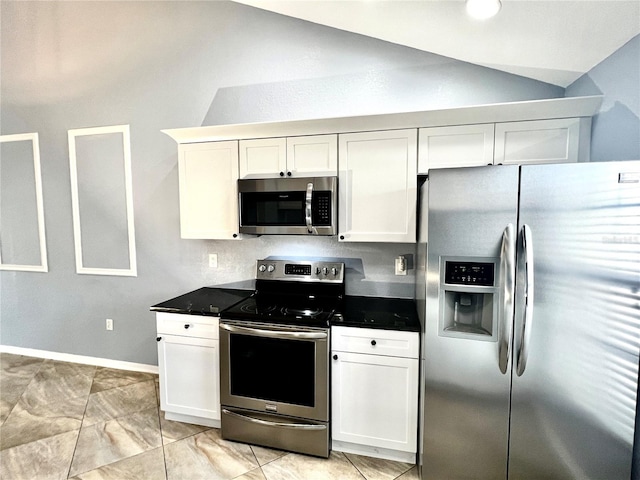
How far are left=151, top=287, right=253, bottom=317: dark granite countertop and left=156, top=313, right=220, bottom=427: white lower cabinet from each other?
4 cm

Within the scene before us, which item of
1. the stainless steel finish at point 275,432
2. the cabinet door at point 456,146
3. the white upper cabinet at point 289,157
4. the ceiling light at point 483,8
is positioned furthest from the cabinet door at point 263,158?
the stainless steel finish at point 275,432

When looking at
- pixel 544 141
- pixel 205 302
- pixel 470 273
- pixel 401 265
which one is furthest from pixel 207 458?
pixel 544 141

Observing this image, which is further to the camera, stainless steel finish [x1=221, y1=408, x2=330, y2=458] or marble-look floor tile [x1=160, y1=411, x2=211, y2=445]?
marble-look floor tile [x1=160, y1=411, x2=211, y2=445]

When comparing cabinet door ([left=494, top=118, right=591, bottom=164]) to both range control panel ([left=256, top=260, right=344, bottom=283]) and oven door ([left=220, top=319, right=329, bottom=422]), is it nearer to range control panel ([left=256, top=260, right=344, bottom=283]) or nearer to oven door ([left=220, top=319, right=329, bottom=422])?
range control panel ([left=256, top=260, right=344, bottom=283])

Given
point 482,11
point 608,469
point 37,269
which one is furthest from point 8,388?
point 482,11

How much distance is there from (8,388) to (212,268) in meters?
2.21

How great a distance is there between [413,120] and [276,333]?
1.60 meters

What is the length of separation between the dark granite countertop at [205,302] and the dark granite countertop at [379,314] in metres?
0.87

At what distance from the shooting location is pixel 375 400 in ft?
6.74

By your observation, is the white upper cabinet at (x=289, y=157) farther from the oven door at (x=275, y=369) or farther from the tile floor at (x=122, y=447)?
the tile floor at (x=122, y=447)

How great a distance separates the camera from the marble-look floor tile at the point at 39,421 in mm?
2400

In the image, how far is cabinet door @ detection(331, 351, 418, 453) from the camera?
2002mm

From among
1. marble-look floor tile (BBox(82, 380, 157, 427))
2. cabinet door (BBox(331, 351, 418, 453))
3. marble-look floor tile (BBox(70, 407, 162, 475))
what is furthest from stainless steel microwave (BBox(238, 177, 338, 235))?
marble-look floor tile (BBox(82, 380, 157, 427))

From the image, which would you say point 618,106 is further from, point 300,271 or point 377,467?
point 377,467
